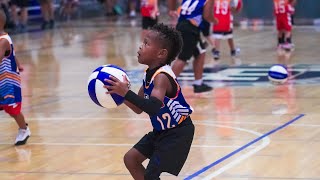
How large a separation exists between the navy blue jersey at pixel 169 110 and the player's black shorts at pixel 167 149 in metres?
0.05

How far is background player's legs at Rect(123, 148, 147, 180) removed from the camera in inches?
234

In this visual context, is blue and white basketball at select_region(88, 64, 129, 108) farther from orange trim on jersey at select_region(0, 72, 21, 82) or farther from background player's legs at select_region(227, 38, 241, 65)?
background player's legs at select_region(227, 38, 241, 65)

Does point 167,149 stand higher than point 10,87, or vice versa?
point 167,149

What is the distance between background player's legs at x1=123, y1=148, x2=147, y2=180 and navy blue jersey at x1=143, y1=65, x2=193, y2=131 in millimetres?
243

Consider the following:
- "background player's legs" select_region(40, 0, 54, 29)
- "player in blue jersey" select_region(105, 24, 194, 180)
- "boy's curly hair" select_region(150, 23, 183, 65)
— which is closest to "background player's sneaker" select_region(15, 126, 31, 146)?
"player in blue jersey" select_region(105, 24, 194, 180)

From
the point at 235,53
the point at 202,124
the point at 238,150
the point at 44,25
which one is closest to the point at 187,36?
A: the point at 202,124

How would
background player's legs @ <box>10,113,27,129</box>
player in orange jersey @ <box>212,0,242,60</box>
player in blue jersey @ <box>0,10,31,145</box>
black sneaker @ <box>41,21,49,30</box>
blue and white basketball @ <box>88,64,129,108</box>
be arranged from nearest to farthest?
1. blue and white basketball @ <box>88,64,129,108</box>
2. player in blue jersey @ <box>0,10,31,145</box>
3. background player's legs @ <box>10,113,27,129</box>
4. player in orange jersey @ <box>212,0,242,60</box>
5. black sneaker @ <box>41,21,49,30</box>

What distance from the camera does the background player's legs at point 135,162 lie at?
5941 mm

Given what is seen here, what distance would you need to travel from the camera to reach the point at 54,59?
17.3m

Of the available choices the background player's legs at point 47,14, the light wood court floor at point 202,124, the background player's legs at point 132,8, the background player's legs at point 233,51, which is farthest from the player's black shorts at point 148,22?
the background player's legs at point 132,8

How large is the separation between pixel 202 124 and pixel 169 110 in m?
4.00

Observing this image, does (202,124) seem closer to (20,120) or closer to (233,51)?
Result: (20,120)

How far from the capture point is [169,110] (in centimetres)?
580

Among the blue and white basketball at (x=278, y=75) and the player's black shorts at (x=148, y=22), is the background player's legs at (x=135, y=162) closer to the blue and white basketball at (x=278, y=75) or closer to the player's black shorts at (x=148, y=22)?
the blue and white basketball at (x=278, y=75)
